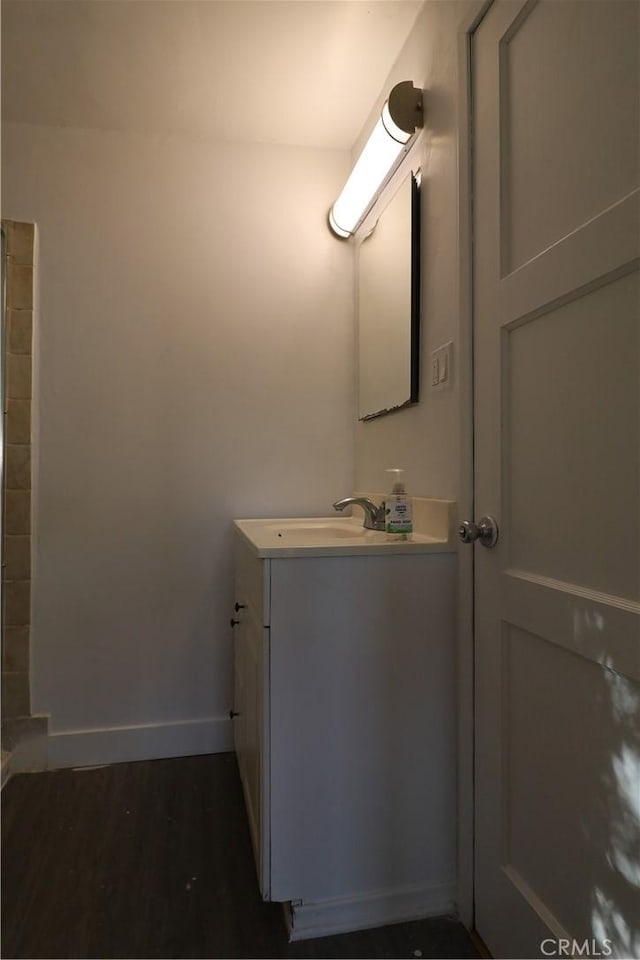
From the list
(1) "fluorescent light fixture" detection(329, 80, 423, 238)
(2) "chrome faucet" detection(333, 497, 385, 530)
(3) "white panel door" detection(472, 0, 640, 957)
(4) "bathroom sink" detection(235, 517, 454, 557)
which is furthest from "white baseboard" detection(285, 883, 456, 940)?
(1) "fluorescent light fixture" detection(329, 80, 423, 238)

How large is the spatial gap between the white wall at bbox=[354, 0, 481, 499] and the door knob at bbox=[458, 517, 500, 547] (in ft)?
0.46

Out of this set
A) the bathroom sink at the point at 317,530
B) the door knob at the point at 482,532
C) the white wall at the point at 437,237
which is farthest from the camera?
the bathroom sink at the point at 317,530

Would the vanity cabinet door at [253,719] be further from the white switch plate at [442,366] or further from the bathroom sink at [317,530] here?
the white switch plate at [442,366]

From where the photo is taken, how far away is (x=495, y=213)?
1.03m

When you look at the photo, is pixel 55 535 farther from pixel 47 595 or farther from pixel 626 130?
pixel 626 130

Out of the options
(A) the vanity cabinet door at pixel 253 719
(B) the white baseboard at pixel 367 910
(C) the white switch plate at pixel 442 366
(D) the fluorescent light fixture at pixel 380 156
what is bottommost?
(B) the white baseboard at pixel 367 910

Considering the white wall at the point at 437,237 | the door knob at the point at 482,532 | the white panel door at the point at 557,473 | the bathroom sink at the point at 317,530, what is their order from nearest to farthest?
the white panel door at the point at 557,473 → the door knob at the point at 482,532 → the white wall at the point at 437,237 → the bathroom sink at the point at 317,530

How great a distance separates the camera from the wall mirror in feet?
4.68

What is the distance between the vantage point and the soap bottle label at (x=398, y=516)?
1.26 meters

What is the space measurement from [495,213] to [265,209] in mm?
1175

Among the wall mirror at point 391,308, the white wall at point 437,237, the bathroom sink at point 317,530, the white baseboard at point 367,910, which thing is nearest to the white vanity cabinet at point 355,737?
the white baseboard at point 367,910

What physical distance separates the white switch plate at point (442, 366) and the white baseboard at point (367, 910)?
1.19 meters

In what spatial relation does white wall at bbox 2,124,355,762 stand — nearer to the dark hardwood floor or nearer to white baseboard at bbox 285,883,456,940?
the dark hardwood floor

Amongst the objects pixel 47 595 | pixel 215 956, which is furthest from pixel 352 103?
pixel 215 956
